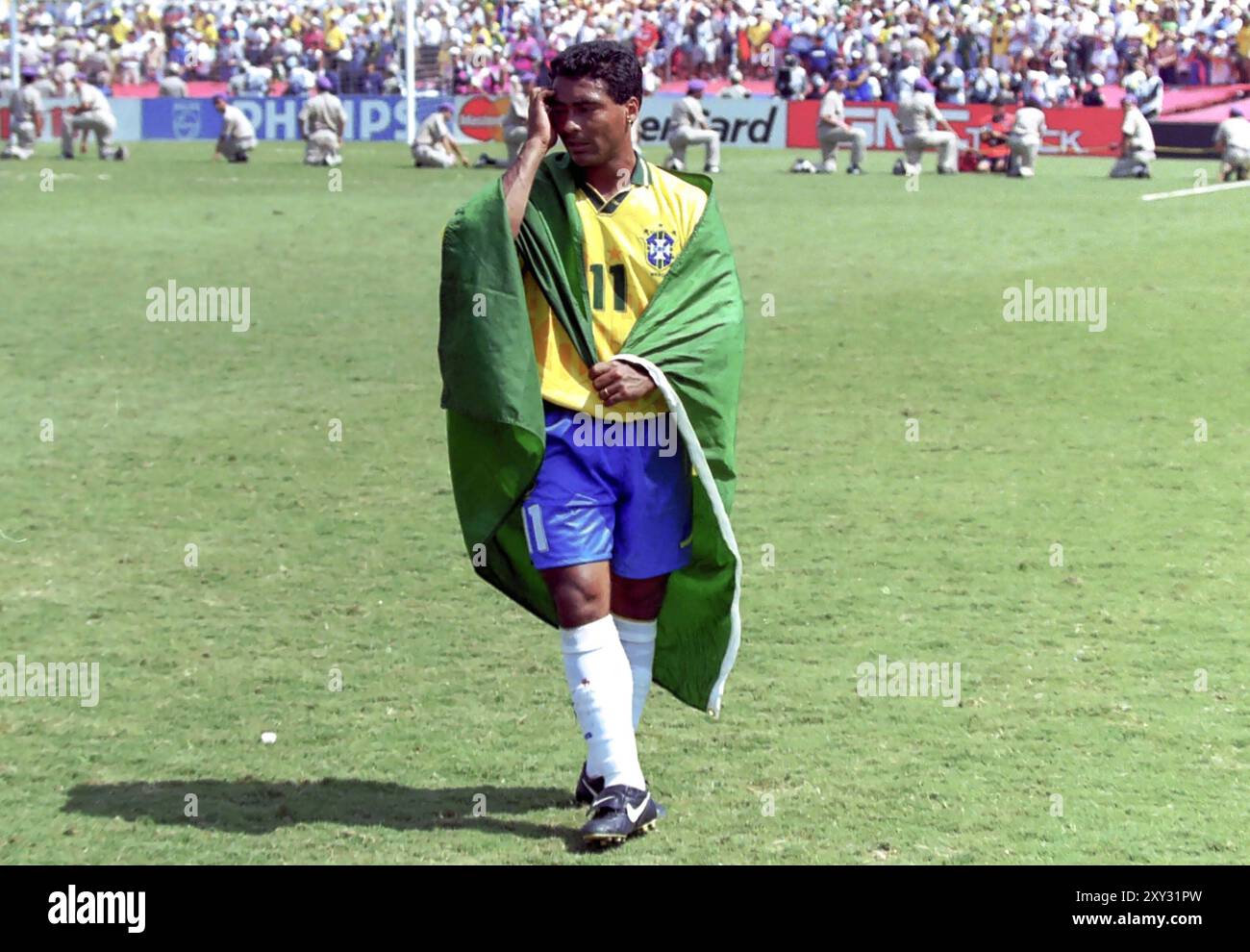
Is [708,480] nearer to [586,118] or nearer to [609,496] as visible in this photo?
[609,496]

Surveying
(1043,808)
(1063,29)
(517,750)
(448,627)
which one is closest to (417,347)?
(448,627)

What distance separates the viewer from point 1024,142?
2775cm

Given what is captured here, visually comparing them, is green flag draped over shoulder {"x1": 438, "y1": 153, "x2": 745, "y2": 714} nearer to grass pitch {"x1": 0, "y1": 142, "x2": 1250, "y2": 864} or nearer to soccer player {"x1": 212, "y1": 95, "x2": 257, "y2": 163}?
grass pitch {"x1": 0, "y1": 142, "x2": 1250, "y2": 864}

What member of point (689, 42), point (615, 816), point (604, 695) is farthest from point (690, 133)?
point (615, 816)

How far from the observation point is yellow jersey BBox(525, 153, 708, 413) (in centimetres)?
515

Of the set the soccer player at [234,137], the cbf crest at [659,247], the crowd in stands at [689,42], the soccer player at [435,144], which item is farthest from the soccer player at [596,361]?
the crowd in stands at [689,42]

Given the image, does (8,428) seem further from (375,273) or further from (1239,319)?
(1239,319)

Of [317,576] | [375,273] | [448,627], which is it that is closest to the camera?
[448,627]

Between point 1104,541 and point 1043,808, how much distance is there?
3.68 meters

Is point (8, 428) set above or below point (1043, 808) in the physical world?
below

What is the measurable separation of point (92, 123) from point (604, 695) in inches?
1178

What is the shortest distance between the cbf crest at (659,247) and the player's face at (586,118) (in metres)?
0.26

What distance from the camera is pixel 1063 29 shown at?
Answer: 36844mm

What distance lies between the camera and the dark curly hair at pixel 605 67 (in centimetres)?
503
